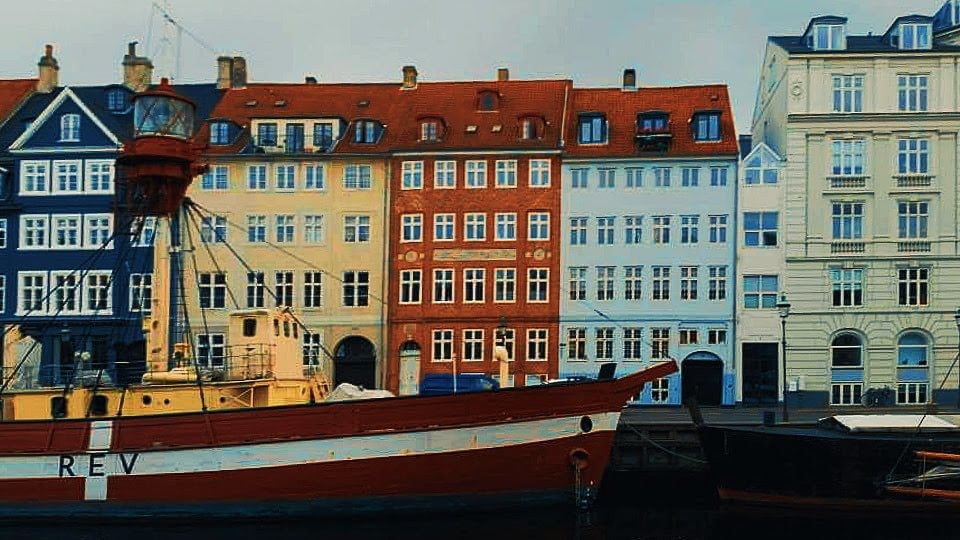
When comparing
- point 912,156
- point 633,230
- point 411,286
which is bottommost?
point 411,286

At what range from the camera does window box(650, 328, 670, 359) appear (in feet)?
148

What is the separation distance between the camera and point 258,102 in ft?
163

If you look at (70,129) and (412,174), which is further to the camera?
(70,129)

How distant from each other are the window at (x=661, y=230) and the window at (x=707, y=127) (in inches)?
146

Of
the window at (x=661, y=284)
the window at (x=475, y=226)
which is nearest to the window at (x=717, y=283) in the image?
the window at (x=661, y=284)

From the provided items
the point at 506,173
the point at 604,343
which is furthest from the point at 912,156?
the point at 506,173

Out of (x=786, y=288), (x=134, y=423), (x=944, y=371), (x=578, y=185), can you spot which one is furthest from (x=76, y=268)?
(x=944, y=371)

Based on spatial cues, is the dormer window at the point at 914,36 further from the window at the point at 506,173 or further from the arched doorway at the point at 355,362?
the arched doorway at the point at 355,362

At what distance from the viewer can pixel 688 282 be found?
45.2m

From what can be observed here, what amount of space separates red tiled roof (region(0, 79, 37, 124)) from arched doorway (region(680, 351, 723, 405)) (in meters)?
32.4

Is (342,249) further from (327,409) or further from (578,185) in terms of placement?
(327,409)

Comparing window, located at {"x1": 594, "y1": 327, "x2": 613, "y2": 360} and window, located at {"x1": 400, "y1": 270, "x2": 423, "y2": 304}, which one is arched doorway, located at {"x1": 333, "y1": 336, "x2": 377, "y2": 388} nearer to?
window, located at {"x1": 400, "y1": 270, "x2": 423, "y2": 304}

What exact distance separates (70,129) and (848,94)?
32.9m

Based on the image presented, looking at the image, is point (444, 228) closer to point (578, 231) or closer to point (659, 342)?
point (578, 231)
